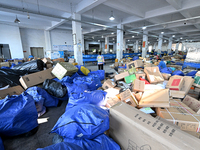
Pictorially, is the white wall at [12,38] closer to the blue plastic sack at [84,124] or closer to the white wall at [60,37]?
the white wall at [60,37]

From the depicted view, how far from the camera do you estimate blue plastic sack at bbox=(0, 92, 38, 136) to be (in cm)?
153

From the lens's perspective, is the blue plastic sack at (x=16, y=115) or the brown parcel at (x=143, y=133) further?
the blue plastic sack at (x=16, y=115)

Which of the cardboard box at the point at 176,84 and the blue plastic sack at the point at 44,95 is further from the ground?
the cardboard box at the point at 176,84

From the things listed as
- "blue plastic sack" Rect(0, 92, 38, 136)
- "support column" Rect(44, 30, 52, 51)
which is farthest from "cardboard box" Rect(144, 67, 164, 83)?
"support column" Rect(44, 30, 52, 51)

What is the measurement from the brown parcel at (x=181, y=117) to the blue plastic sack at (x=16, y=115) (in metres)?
2.18

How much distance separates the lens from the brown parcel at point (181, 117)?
1388mm

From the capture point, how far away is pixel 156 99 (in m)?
1.83

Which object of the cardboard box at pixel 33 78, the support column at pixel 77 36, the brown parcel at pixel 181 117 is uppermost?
the support column at pixel 77 36

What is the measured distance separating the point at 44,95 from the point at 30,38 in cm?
1106

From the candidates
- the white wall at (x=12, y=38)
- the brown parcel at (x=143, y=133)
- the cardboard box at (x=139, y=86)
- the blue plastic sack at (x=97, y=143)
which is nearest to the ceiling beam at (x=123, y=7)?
the cardboard box at (x=139, y=86)

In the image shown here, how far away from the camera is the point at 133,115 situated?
107 centimetres

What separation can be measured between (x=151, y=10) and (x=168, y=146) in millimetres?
8694

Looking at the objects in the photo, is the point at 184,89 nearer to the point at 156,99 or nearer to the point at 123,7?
the point at 156,99

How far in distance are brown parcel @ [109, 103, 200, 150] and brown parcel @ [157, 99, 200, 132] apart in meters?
0.65
